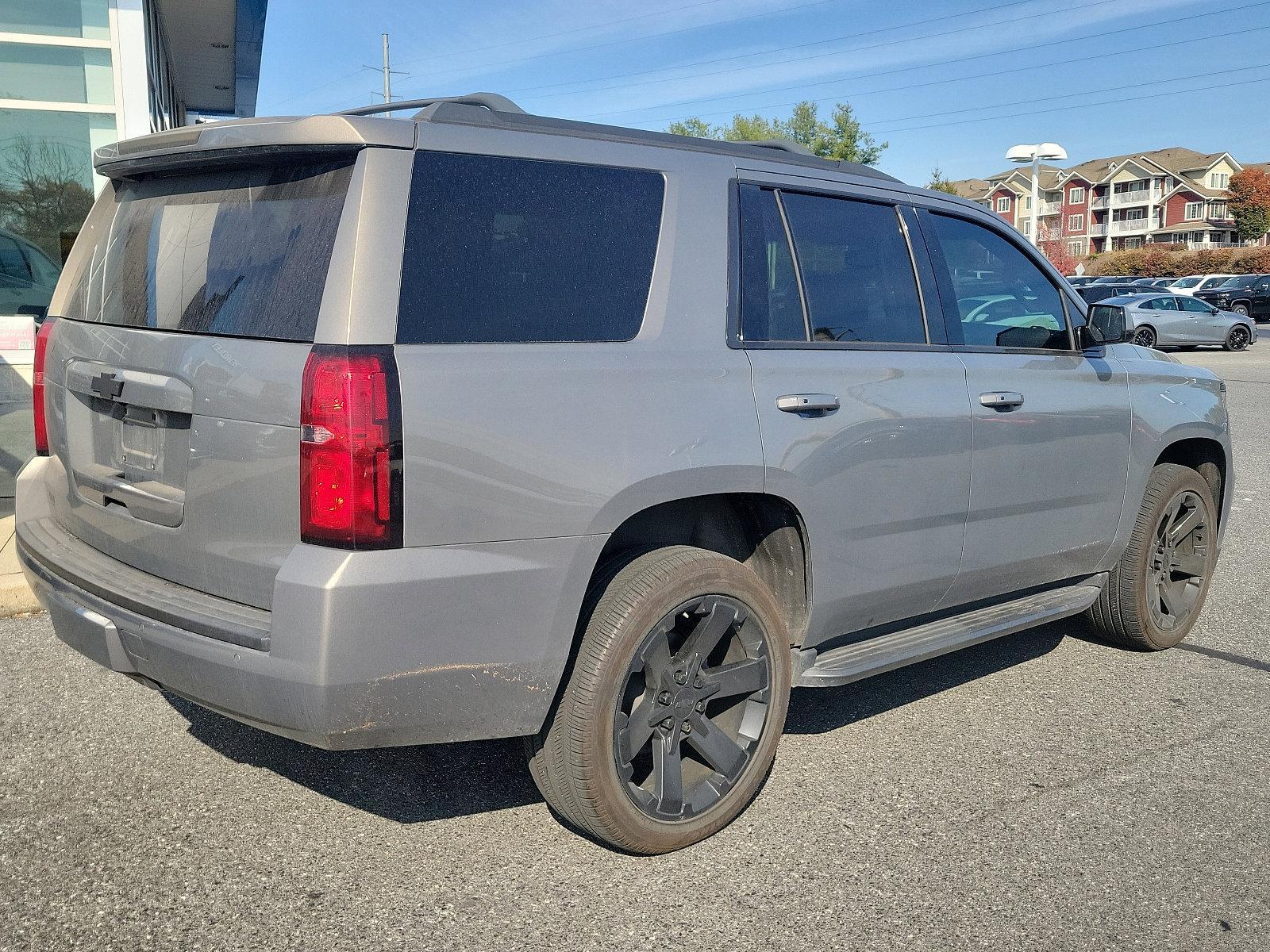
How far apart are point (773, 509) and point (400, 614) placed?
1338 mm

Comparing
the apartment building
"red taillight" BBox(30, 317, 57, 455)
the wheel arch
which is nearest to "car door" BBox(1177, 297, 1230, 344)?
the wheel arch

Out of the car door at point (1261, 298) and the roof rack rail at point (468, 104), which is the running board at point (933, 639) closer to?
the roof rack rail at point (468, 104)

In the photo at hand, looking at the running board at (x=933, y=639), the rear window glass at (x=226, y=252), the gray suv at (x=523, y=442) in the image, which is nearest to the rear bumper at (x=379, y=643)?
the gray suv at (x=523, y=442)

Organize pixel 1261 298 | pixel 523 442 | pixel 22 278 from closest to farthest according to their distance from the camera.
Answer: pixel 523 442, pixel 22 278, pixel 1261 298

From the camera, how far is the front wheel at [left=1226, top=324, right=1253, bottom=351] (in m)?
29.8

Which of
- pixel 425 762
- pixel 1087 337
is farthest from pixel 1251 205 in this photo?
pixel 425 762

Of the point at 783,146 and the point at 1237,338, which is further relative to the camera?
the point at 1237,338

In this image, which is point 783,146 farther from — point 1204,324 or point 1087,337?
point 1204,324

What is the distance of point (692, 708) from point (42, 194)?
8515mm

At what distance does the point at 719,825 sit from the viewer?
3498 mm

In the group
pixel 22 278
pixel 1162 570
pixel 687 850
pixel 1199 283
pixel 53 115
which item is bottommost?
pixel 687 850

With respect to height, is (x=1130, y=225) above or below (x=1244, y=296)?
above

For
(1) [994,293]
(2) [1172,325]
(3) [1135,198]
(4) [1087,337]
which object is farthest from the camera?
(3) [1135,198]

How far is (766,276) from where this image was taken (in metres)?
3.66
